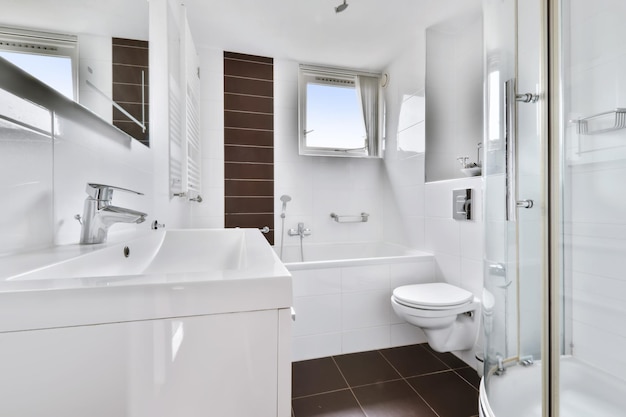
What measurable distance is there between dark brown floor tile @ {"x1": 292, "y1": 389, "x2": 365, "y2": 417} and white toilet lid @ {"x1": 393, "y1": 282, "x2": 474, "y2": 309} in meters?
0.61

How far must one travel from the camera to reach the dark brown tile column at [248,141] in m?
2.85

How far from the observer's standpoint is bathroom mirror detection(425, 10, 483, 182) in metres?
2.42

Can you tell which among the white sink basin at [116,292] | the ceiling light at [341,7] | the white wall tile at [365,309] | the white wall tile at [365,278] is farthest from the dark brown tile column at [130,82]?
the white wall tile at [365,309]

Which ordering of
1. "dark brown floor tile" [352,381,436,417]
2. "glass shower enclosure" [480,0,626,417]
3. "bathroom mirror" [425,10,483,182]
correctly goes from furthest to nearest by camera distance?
"bathroom mirror" [425,10,483,182], "dark brown floor tile" [352,381,436,417], "glass shower enclosure" [480,0,626,417]

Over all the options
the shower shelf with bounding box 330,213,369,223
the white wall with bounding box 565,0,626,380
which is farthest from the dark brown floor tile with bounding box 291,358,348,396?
the shower shelf with bounding box 330,213,369,223

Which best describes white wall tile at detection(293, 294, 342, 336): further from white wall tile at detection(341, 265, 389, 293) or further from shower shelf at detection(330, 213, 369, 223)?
shower shelf at detection(330, 213, 369, 223)

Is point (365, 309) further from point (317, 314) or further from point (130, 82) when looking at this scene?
point (130, 82)

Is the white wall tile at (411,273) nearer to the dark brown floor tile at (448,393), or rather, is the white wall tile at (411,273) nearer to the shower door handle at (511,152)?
the dark brown floor tile at (448,393)

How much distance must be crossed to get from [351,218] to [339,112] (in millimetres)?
1143

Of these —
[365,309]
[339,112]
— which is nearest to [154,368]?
[365,309]

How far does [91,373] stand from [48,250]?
0.52m

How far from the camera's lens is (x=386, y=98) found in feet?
10.3

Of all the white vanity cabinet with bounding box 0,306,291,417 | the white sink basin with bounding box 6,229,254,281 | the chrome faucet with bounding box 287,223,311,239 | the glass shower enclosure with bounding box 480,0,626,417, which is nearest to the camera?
the white vanity cabinet with bounding box 0,306,291,417

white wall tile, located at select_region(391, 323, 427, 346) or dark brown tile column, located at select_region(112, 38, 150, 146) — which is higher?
dark brown tile column, located at select_region(112, 38, 150, 146)
